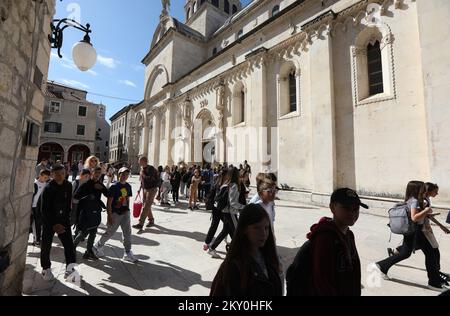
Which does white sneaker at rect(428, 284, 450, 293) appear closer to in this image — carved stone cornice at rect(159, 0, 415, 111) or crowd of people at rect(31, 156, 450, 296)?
crowd of people at rect(31, 156, 450, 296)

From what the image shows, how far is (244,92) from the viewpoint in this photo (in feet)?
51.2

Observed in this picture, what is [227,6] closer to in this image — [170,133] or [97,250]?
[170,133]

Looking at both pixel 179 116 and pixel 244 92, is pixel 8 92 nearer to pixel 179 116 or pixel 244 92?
pixel 244 92

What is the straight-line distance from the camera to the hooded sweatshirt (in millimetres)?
1485

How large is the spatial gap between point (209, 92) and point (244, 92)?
4.03 metres

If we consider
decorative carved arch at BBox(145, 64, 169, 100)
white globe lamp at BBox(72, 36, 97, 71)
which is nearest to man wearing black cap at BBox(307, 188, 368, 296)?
white globe lamp at BBox(72, 36, 97, 71)

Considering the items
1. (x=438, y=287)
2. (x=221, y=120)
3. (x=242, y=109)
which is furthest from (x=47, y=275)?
(x=242, y=109)

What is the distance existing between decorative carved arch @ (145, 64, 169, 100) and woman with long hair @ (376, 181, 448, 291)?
24.6 metres

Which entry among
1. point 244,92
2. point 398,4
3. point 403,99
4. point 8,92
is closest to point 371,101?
point 403,99

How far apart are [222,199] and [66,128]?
122ft

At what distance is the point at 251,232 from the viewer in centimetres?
157

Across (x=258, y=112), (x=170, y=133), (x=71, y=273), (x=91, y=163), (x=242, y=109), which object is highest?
(x=242, y=109)

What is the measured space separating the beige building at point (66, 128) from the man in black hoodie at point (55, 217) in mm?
34611

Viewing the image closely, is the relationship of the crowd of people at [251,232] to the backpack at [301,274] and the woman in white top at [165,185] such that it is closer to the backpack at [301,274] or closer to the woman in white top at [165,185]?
the backpack at [301,274]
